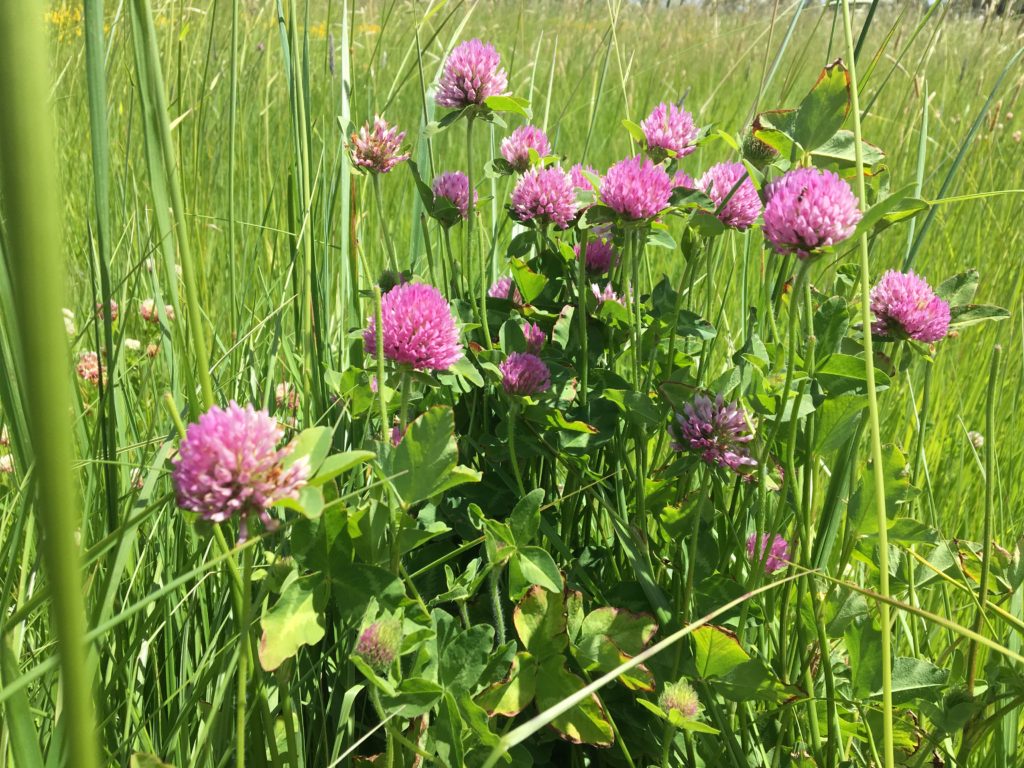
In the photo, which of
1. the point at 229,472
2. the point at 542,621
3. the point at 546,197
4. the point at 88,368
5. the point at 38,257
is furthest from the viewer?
the point at 88,368

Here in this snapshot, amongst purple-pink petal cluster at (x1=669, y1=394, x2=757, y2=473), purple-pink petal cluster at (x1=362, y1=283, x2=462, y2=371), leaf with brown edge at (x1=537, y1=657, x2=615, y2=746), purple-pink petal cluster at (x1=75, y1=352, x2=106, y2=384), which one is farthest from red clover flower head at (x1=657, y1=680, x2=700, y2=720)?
purple-pink petal cluster at (x1=75, y1=352, x2=106, y2=384)

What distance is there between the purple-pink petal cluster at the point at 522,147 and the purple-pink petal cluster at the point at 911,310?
327 millimetres

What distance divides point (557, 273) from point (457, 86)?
0.63 feet

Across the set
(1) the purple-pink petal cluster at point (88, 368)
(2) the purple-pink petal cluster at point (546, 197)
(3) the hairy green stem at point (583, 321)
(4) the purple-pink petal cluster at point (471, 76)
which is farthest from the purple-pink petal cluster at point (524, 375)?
(1) the purple-pink petal cluster at point (88, 368)

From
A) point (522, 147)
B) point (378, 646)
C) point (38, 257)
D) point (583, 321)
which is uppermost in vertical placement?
point (38, 257)

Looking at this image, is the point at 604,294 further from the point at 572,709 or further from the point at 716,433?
the point at 572,709

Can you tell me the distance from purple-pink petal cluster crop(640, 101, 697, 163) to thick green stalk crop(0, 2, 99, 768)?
71 cm

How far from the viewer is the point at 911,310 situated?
63 cm

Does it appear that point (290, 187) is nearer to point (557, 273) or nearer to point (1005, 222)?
point (557, 273)

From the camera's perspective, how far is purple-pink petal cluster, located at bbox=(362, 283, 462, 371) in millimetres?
568

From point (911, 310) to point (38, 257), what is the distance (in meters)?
0.63

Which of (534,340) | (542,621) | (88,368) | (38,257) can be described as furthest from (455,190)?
(38,257)

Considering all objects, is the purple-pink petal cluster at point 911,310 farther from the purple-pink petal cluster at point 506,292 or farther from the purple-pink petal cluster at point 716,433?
the purple-pink petal cluster at point 506,292

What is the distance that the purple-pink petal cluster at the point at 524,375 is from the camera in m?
0.66
